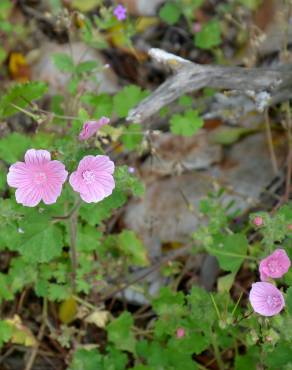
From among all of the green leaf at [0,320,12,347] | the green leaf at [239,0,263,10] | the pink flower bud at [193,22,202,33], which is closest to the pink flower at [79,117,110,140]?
the green leaf at [0,320,12,347]

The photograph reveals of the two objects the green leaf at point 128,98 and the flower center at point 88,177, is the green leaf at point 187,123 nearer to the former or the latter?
the green leaf at point 128,98

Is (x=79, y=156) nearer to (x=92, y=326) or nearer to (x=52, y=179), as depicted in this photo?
(x=52, y=179)

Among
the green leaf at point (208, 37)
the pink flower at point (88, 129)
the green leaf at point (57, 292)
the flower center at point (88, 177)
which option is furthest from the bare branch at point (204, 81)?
the green leaf at point (57, 292)

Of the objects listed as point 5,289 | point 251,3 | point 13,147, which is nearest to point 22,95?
point 13,147

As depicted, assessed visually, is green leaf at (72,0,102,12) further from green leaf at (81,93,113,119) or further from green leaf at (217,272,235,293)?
green leaf at (217,272,235,293)

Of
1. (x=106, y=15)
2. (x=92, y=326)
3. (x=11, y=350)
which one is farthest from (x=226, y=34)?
(x=11, y=350)
